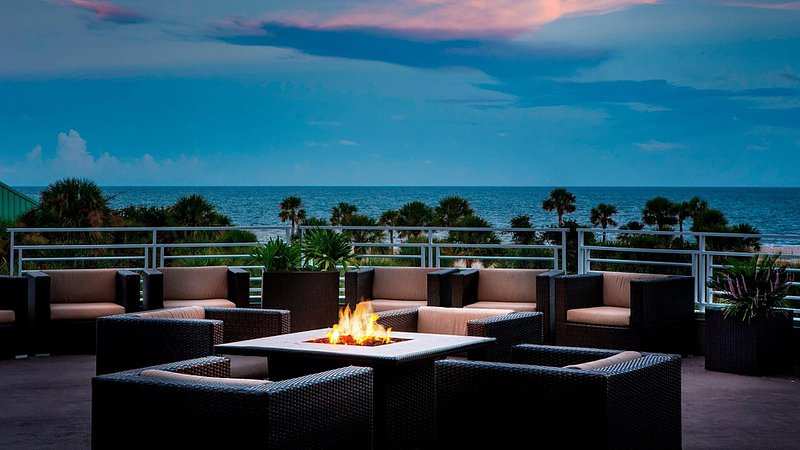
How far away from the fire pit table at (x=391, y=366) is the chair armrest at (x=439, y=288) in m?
3.12

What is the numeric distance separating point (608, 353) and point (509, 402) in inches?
30.0

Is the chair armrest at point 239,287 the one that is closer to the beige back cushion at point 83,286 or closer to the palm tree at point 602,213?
the beige back cushion at point 83,286

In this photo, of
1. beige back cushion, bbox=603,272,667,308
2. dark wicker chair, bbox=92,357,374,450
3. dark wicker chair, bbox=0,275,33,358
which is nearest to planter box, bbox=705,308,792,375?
beige back cushion, bbox=603,272,667,308

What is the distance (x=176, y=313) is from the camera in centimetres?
601

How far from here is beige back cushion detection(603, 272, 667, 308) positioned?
8.36 metres

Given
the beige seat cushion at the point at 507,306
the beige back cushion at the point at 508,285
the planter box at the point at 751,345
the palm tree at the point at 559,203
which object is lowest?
the planter box at the point at 751,345

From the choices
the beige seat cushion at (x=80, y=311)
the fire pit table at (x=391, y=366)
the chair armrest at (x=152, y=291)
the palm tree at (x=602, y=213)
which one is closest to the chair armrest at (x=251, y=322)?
the fire pit table at (x=391, y=366)

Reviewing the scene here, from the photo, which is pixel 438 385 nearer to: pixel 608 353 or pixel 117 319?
pixel 608 353

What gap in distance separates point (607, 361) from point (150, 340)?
9.02ft

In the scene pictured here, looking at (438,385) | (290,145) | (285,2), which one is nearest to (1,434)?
(438,385)

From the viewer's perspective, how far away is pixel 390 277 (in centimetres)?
872

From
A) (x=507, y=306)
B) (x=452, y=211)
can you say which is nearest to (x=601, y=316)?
(x=507, y=306)

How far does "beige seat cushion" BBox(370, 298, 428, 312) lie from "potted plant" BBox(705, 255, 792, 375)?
2.40m

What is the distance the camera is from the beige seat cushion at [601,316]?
26.2ft
